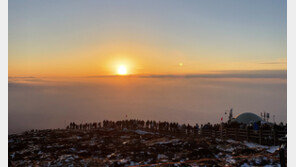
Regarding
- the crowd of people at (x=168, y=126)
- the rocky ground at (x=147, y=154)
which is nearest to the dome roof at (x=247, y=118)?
the crowd of people at (x=168, y=126)

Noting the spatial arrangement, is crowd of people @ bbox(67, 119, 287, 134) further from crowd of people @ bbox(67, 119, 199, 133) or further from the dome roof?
the dome roof

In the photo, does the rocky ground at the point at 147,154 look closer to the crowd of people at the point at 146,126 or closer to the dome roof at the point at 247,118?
the crowd of people at the point at 146,126

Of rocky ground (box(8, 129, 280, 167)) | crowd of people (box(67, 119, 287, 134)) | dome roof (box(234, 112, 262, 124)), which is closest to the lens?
rocky ground (box(8, 129, 280, 167))

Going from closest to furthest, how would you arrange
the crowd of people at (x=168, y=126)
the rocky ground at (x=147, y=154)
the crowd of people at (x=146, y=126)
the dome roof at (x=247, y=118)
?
1. the rocky ground at (x=147, y=154)
2. the crowd of people at (x=168, y=126)
3. the crowd of people at (x=146, y=126)
4. the dome roof at (x=247, y=118)

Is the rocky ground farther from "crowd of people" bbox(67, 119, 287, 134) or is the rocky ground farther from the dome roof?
the dome roof

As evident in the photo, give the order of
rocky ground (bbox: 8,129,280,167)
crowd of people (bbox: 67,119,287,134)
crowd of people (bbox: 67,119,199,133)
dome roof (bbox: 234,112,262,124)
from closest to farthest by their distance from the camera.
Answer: rocky ground (bbox: 8,129,280,167), crowd of people (bbox: 67,119,287,134), crowd of people (bbox: 67,119,199,133), dome roof (bbox: 234,112,262,124)

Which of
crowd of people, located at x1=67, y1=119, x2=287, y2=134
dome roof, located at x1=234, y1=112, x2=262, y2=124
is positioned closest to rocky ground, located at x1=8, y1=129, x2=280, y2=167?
crowd of people, located at x1=67, y1=119, x2=287, y2=134

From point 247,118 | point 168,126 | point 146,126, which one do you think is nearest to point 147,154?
point 168,126

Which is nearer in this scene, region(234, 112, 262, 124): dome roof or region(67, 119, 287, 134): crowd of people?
region(67, 119, 287, 134): crowd of people

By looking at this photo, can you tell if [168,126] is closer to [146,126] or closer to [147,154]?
[146,126]

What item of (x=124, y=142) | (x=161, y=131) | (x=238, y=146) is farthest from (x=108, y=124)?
(x=238, y=146)

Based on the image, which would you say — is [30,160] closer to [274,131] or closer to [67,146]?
[67,146]
